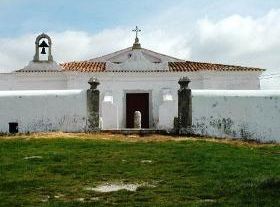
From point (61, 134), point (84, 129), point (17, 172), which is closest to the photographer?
point (17, 172)

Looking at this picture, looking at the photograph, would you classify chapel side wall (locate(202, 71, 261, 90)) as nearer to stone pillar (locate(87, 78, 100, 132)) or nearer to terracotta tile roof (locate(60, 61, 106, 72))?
terracotta tile roof (locate(60, 61, 106, 72))

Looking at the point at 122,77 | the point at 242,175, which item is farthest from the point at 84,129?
the point at 242,175

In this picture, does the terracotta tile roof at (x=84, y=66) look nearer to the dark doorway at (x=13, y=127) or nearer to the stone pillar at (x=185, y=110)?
the dark doorway at (x=13, y=127)

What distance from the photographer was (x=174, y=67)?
2883 centimetres

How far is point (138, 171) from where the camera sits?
12555mm

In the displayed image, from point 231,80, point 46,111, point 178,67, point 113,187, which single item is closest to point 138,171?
point 113,187

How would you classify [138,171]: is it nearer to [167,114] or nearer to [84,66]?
[167,114]

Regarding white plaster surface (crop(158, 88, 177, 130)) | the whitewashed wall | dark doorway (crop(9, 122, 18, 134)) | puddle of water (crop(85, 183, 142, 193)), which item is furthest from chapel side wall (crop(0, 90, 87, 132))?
puddle of water (crop(85, 183, 142, 193))

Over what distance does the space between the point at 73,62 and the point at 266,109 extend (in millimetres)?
12811

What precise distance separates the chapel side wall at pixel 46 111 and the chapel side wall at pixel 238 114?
443 centimetres

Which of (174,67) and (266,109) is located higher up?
(174,67)

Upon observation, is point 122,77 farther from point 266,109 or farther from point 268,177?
point 268,177

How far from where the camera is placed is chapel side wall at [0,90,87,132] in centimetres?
2191

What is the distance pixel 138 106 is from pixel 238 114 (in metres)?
7.42
